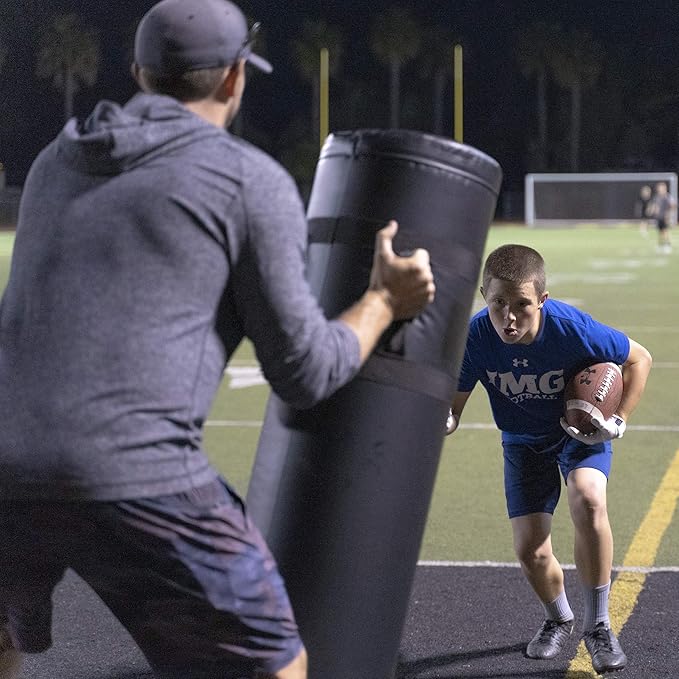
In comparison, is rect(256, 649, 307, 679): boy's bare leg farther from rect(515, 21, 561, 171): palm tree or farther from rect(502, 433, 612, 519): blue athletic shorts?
rect(515, 21, 561, 171): palm tree

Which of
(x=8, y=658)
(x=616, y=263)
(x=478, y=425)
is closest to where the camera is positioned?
(x=8, y=658)

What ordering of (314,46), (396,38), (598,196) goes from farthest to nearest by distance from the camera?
(396,38) < (314,46) < (598,196)

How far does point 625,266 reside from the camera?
1065 inches

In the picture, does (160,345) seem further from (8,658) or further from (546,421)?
(546,421)

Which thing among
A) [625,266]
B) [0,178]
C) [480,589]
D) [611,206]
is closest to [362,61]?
[611,206]

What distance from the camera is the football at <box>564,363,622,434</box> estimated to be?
4.54m

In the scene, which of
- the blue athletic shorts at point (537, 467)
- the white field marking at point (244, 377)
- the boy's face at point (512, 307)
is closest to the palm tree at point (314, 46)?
the white field marking at point (244, 377)

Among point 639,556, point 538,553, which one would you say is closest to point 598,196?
point 639,556

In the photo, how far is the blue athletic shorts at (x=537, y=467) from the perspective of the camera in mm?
4828

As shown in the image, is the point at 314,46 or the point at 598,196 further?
the point at 314,46

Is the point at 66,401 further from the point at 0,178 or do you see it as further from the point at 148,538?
the point at 0,178

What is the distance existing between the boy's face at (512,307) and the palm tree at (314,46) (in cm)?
8548

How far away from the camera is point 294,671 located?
284 cm

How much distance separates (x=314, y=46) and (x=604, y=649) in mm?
88734
